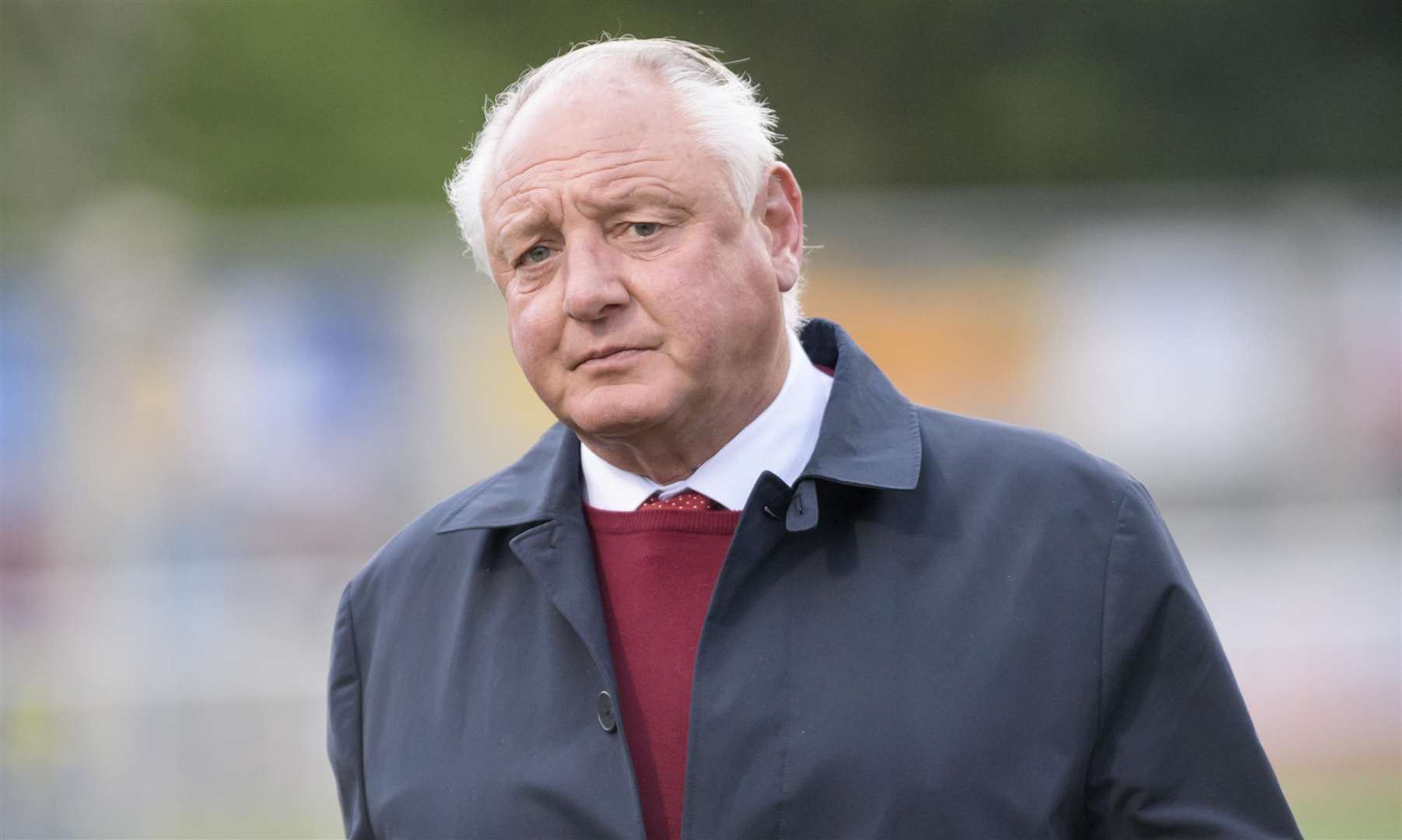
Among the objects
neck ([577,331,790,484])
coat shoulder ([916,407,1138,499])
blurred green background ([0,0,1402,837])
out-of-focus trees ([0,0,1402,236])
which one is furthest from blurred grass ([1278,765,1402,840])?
out-of-focus trees ([0,0,1402,236])

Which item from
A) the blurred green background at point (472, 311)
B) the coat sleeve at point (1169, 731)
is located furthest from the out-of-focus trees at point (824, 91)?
the coat sleeve at point (1169, 731)

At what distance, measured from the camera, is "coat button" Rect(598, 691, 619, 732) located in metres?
2.16

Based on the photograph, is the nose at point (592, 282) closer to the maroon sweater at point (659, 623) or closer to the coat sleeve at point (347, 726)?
the maroon sweater at point (659, 623)

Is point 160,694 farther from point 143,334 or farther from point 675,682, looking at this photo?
point 675,682

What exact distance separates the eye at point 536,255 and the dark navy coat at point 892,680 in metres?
0.37

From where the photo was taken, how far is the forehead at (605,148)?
7.50ft

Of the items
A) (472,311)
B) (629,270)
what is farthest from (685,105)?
(472,311)

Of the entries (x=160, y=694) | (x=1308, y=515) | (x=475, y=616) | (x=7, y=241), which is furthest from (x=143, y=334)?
(x=475, y=616)

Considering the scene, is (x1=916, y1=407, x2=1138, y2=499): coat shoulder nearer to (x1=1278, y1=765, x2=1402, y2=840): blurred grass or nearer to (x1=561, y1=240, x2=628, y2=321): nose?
(x1=561, y1=240, x2=628, y2=321): nose

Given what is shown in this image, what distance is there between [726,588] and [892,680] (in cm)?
25

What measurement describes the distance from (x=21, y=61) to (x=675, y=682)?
11.7 m

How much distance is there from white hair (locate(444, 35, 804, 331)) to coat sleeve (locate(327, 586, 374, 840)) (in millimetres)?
632

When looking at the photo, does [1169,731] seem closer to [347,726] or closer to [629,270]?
[629,270]

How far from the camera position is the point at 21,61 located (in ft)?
40.1
